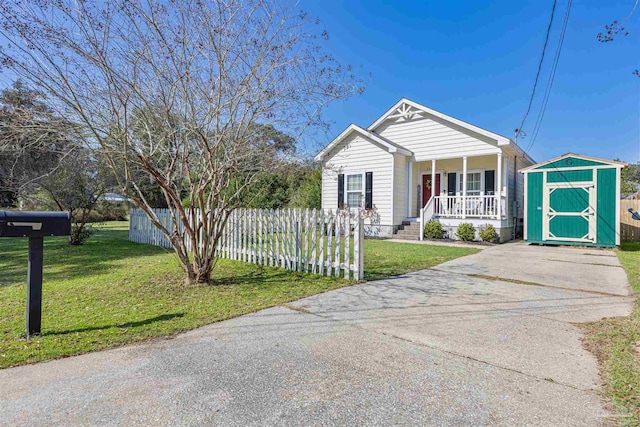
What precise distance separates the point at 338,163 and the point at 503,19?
8.40 m

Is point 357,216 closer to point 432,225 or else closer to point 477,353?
point 477,353

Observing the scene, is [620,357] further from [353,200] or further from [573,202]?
[353,200]

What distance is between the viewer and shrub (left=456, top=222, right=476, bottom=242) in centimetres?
1316

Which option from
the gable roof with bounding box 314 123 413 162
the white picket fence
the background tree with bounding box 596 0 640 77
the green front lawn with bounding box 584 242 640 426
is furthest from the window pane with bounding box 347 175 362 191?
the background tree with bounding box 596 0 640 77

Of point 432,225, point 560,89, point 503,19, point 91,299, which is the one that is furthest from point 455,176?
point 91,299

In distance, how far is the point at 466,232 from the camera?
1323cm

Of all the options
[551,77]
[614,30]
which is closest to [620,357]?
[614,30]

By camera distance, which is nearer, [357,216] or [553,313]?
[553,313]

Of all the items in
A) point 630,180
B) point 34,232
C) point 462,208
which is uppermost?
point 630,180

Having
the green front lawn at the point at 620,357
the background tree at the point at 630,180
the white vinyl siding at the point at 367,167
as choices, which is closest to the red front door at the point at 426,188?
the white vinyl siding at the point at 367,167

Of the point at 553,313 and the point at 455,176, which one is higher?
the point at 455,176

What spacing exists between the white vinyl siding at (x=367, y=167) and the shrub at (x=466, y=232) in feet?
9.37

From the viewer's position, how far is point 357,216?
19.8 feet

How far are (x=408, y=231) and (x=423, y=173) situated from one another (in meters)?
3.45
